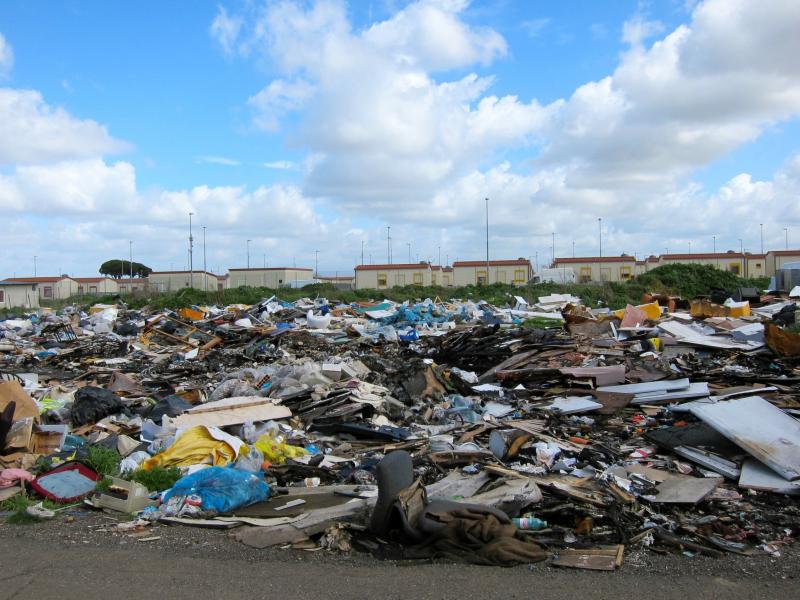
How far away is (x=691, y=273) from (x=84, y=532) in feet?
129

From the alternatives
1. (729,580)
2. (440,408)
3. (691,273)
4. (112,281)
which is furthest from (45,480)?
(112,281)

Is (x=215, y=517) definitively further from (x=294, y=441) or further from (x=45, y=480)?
(x=294, y=441)

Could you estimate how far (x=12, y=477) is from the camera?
6223mm

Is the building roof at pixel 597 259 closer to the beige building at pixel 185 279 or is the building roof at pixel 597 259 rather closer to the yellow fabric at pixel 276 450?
the beige building at pixel 185 279

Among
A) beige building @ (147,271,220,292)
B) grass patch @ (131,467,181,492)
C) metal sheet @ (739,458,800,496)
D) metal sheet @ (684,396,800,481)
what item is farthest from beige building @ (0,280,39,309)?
metal sheet @ (739,458,800,496)

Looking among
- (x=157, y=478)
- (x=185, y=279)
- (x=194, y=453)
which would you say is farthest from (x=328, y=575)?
(x=185, y=279)

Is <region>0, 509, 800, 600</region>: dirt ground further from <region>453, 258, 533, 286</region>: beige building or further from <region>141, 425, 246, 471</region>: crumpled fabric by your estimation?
<region>453, 258, 533, 286</region>: beige building

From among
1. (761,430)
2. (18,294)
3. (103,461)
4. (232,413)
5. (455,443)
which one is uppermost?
(18,294)

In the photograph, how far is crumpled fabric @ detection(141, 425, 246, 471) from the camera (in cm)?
668

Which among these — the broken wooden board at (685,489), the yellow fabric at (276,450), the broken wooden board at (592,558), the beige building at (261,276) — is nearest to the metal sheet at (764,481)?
the broken wooden board at (685,489)

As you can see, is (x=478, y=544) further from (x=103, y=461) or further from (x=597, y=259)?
(x=597, y=259)

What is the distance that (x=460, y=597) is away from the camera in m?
3.85

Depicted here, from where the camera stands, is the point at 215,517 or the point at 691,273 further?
the point at 691,273

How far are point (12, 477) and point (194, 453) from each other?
164cm
